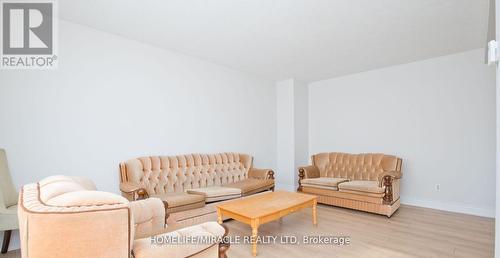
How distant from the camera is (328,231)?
3.24 metres

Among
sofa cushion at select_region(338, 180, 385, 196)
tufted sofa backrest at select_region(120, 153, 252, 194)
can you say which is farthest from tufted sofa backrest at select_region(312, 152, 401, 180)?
tufted sofa backrest at select_region(120, 153, 252, 194)

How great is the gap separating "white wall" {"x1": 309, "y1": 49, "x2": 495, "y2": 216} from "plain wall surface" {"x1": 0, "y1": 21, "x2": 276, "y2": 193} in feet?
9.07

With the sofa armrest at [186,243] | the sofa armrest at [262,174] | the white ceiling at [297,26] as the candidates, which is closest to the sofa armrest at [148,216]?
the sofa armrest at [186,243]

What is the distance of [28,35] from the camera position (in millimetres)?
2879

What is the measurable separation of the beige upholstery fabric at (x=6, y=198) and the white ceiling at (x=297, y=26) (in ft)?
6.02

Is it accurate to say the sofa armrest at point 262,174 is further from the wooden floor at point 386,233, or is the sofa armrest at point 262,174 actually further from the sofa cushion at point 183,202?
the sofa cushion at point 183,202

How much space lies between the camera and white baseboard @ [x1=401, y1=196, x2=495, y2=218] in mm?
3834

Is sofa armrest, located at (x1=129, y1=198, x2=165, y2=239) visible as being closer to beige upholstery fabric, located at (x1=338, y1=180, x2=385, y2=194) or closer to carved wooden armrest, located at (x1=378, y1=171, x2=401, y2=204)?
beige upholstery fabric, located at (x1=338, y1=180, x2=385, y2=194)

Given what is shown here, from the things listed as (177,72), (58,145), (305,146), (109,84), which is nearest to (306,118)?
(305,146)

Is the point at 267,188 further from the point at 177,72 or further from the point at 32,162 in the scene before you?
the point at 32,162

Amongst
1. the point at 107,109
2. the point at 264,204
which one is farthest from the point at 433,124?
the point at 107,109

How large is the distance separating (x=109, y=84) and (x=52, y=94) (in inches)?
26.2

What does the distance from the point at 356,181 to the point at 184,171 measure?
3.01 meters

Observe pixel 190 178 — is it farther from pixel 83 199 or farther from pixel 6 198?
pixel 83 199
